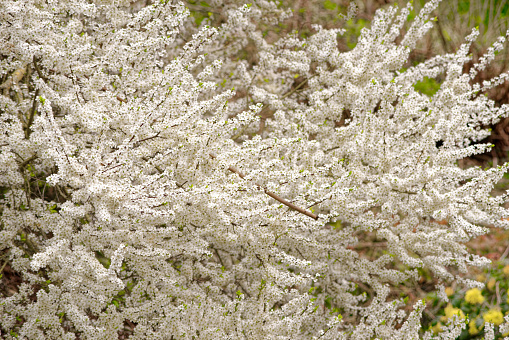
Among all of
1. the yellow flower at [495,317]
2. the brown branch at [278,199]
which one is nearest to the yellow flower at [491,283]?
the yellow flower at [495,317]

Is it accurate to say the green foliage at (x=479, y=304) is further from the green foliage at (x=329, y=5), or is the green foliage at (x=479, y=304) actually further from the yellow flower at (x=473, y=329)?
the green foliage at (x=329, y=5)

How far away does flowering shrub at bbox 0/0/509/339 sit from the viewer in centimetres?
278

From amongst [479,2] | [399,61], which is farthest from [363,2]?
[399,61]

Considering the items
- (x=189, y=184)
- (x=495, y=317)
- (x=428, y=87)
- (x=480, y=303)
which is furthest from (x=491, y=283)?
(x=189, y=184)

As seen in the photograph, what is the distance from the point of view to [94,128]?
2.76 meters

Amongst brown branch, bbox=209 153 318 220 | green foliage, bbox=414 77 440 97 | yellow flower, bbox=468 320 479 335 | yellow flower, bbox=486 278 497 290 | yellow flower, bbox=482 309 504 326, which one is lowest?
yellow flower, bbox=468 320 479 335

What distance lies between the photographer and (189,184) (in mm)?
3057

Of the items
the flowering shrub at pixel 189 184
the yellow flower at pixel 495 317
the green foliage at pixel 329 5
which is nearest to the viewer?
the flowering shrub at pixel 189 184

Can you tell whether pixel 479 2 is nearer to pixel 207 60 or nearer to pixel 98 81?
pixel 207 60

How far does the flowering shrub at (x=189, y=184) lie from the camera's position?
9.13 ft

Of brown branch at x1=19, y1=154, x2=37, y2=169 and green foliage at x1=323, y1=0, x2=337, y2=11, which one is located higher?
green foliage at x1=323, y1=0, x2=337, y2=11

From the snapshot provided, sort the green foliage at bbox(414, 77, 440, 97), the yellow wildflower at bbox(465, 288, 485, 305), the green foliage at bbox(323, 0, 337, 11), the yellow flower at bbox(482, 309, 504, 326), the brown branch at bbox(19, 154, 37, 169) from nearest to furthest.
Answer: the brown branch at bbox(19, 154, 37, 169), the yellow flower at bbox(482, 309, 504, 326), the yellow wildflower at bbox(465, 288, 485, 305), the green foliage at bbox(414, 77, 440, 97), the green foliage at bbox(323, 0, 337, 11)

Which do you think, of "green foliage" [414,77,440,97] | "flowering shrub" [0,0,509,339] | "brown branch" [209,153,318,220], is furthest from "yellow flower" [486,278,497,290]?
"brown branch" [209,153,318,220]

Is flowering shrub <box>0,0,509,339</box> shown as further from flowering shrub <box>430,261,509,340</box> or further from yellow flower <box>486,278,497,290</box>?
yellow flower <box>486,278,497,290</box>
